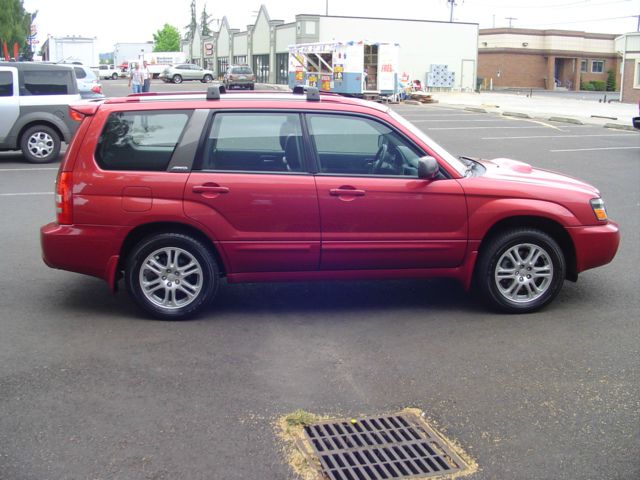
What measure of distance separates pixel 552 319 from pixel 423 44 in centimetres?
5771

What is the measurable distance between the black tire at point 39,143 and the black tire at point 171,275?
10.3 m

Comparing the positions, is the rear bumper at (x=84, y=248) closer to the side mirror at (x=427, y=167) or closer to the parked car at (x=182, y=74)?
the side mirror at (x=427, y=167)

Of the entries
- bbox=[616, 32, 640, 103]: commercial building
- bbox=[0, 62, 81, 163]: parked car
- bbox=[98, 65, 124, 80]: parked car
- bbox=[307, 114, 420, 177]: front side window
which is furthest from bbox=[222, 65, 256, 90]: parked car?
bbox=[307, 114, 420, 177]: front side window

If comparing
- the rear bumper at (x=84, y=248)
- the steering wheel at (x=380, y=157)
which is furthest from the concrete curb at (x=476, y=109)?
the rear bumper at (x=84, y=248)

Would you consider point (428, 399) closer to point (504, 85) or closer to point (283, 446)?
point (283, 446)

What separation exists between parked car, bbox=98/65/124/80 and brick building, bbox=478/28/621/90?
35.3m

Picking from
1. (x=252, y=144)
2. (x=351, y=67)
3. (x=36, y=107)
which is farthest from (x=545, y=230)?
(x=351, y=67)

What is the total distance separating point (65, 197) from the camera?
6.03 m

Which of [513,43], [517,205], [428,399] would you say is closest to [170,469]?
[428,399]

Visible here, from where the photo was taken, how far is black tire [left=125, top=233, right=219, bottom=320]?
6.04m

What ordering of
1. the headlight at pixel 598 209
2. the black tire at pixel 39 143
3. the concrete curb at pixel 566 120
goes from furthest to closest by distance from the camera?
the concrete curb at pixel 566 120 < the black tire at pixel 39 143 < the headlight at pixel 598 209

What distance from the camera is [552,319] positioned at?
6281 millimetres

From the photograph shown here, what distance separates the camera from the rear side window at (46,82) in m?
15.1

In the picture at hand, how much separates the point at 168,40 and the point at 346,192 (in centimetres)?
13593
